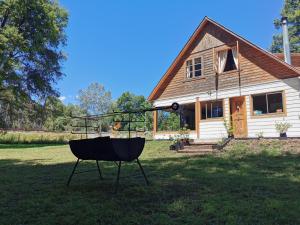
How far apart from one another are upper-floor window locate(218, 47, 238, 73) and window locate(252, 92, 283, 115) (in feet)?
7.92

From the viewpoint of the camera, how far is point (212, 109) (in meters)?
18.0

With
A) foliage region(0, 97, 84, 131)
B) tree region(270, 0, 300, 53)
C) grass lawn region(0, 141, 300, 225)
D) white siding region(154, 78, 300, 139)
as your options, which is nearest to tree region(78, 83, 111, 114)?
foliage region(0, 97, 84, 131)

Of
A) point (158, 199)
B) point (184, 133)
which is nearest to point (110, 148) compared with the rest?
point (158, 199)

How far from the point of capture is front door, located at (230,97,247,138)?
16.2 meters

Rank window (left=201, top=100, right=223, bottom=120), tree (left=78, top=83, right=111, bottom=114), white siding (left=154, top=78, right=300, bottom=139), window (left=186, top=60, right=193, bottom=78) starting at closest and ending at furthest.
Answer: white siding (left=154, top=78, right=300, bottom=139)
window (left=201, top=100, right=223, bottom=120)
window (left=186, top=60, right=193, bottom=78)
tree (left=78, top=83, right=111, bottom=114)

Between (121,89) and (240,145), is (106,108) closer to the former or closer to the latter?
(121,89)

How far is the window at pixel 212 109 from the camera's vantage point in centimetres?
1770

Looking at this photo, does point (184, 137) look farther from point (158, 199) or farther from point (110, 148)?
point (158, 199)

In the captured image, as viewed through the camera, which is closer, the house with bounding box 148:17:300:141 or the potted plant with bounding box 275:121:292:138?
the potted plant with bounding box 275:121:292:138

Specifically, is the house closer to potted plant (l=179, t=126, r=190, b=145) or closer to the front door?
the front door

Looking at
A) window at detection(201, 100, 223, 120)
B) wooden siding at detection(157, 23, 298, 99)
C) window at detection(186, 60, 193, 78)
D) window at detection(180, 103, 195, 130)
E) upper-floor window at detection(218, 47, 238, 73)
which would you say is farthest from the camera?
window at detection(180, 103, 195, 130)

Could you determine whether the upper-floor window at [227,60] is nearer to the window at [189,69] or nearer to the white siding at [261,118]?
the white siding at [261,118]

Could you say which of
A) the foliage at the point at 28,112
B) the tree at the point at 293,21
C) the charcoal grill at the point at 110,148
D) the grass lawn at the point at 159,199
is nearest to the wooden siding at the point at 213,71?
the grass lawn at the point at 159,199

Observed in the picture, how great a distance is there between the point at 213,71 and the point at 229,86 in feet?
4.80
